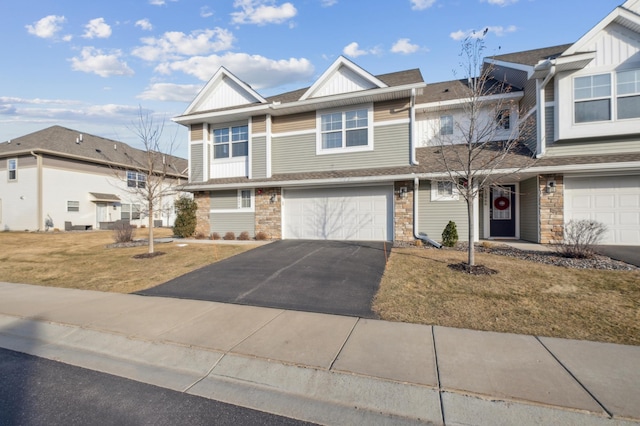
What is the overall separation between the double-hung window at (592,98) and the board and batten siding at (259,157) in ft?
42.4

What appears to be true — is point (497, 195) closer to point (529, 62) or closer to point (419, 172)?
point (419, 172)

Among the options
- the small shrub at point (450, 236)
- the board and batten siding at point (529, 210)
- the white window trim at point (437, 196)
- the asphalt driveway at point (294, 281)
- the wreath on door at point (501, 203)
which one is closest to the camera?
the asphalt driveway at point (294, 281)

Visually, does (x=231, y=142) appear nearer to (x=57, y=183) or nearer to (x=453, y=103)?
(x=453, y=103)

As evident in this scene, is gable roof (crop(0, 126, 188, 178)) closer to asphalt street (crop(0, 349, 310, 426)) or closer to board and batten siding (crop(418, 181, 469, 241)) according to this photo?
board and batten siding (crop(418, 181, 469, 241))

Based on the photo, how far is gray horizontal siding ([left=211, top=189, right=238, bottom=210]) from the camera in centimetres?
1526

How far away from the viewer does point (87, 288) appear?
7.64m

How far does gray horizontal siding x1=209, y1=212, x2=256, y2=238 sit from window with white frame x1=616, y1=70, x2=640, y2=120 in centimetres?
1535

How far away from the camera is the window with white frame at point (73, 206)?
24731 mm

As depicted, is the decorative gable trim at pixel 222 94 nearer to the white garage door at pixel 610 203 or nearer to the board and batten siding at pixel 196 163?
the board and batten siding at pixel 196 163

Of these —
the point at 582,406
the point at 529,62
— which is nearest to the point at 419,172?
the point at 529,62

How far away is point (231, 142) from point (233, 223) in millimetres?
4231

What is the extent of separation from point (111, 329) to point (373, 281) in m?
5.24

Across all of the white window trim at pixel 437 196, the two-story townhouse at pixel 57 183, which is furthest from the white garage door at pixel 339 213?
the two-story townhouse at pixel 57 183

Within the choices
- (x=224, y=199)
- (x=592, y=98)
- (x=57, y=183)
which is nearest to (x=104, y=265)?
(x=224, y=199)
